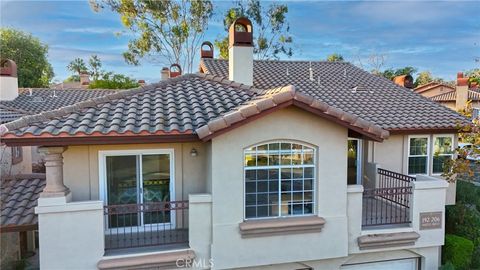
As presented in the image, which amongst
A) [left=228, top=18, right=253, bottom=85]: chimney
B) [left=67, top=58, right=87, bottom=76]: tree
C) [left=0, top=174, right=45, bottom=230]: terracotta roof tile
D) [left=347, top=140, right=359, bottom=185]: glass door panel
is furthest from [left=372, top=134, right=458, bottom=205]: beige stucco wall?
[left=67, top=58, right=87, bottom=76]: tree

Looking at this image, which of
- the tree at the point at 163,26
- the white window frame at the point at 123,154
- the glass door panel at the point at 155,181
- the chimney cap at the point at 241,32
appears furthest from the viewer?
the tree at the point at 163,26

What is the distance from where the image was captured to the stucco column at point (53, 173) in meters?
8.12

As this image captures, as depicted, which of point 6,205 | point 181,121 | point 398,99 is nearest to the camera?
point 181,121

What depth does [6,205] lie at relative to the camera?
31.7 feet

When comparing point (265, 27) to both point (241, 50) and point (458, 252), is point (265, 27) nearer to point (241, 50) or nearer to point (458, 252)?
point (241, 50)

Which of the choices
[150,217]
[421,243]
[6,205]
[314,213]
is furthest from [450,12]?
[6,205]

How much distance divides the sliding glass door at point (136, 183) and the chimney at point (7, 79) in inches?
655

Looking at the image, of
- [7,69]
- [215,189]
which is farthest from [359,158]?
[7,69]

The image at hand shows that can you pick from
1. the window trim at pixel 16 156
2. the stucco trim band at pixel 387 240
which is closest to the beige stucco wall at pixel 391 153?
the stucco trim band at pixel 387 240

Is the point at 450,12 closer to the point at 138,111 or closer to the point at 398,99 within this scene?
the point at 398,99

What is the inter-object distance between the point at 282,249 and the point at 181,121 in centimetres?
439

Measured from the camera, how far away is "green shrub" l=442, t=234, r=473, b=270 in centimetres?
1256

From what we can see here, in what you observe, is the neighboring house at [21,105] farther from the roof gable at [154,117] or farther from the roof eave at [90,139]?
the roof eave at [90,139]

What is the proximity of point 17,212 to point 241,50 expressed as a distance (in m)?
9.94
